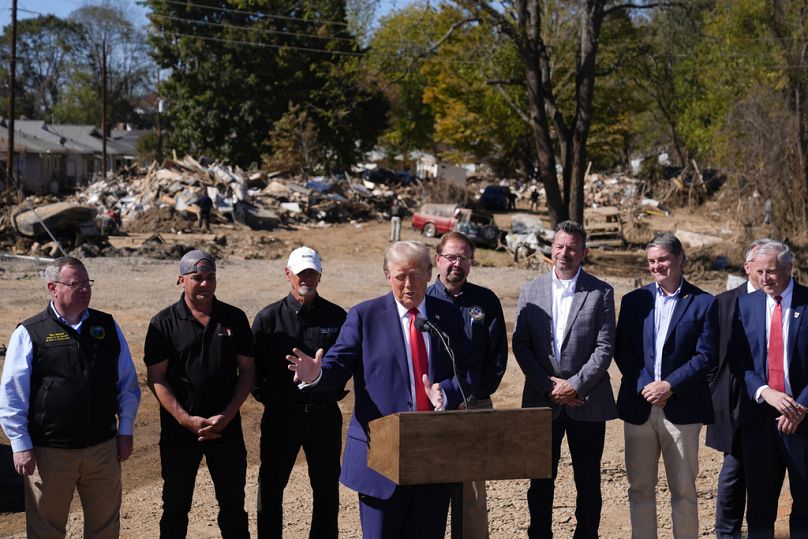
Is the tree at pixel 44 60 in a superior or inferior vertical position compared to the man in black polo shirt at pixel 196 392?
superior

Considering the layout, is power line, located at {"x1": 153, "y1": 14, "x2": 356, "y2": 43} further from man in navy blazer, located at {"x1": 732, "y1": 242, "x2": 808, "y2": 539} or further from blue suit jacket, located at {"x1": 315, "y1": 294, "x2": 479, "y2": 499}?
blue suit jacket, located at {"x1": 315, "y1": 294, "x2": 479, "y2": 499}

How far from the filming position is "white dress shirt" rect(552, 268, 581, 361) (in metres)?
5.94

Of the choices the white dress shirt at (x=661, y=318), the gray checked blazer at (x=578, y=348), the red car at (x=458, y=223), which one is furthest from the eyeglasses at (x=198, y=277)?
the red car at (x=458, y=223)

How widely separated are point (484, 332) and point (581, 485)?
3.85ft

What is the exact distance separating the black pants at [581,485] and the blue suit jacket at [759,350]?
0.94 m

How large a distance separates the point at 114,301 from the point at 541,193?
4577 cm

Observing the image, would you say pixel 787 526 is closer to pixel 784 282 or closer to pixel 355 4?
pixel 784 282

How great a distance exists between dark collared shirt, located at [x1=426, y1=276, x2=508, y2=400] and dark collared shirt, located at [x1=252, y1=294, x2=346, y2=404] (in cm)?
73

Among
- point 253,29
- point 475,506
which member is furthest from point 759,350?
point 253,29

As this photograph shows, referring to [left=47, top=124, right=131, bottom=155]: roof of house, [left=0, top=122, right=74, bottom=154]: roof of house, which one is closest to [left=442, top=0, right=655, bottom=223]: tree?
[left=0, top=122, right=74, bottom=154]: roof of house

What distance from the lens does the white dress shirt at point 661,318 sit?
5.87 m

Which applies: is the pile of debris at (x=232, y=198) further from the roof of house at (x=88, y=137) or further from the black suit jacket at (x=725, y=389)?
the black suit jacket at (x=725, y=389)

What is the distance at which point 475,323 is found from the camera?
5652mm

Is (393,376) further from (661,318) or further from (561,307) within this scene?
(661,318)
